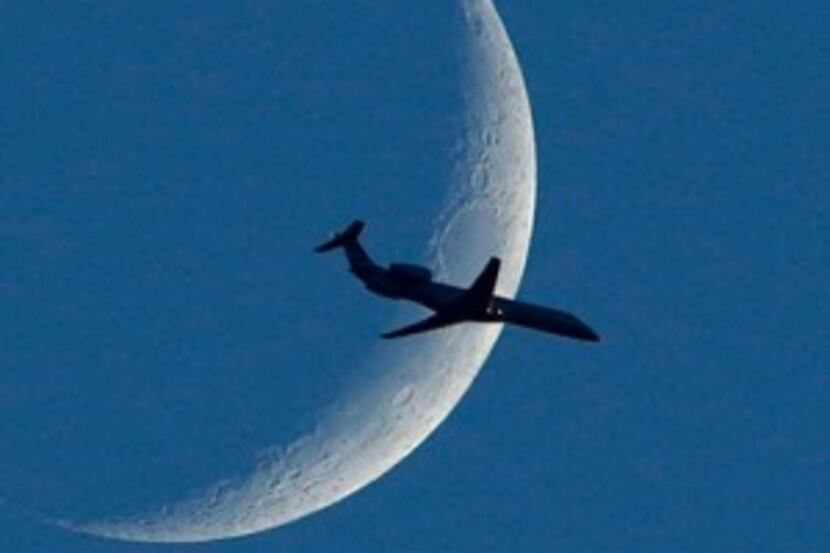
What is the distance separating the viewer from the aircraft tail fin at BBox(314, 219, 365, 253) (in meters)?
101

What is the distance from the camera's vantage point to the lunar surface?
A: 103 metres

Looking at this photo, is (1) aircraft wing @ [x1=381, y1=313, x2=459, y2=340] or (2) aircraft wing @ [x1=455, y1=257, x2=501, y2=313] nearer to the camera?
(2) aircraft wing @ [x1=455, y1=257, x2=501, y2=313]

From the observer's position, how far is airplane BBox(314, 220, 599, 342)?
10156cm

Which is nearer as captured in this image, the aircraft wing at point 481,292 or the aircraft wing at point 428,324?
the aircraft wing at point 481,292

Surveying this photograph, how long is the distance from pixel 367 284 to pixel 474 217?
218 inches

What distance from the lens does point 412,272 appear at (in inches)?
4003

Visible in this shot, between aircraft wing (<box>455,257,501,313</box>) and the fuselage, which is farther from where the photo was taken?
the fuselage

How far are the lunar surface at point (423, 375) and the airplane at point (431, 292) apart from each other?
1122 millimetres

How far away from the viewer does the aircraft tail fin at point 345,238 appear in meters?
101

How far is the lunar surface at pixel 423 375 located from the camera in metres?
103

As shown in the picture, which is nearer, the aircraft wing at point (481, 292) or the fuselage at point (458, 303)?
the aircraft wing at point (481, 292)

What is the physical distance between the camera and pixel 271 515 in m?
105

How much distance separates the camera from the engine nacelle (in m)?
102

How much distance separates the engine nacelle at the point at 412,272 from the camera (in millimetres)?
101500
